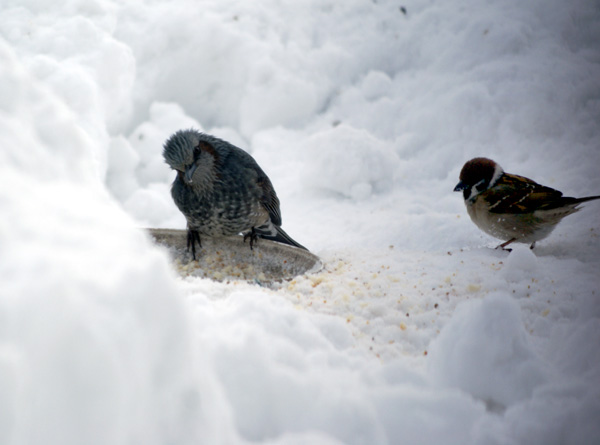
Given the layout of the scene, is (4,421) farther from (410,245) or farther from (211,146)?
(410,245)

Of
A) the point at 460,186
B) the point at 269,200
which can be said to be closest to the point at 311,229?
the point at 269,200

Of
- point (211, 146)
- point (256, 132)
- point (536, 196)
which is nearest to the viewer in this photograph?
point (536, 196)

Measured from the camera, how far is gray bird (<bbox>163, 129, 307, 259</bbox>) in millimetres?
2613

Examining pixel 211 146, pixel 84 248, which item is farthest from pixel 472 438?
pixel 211 146

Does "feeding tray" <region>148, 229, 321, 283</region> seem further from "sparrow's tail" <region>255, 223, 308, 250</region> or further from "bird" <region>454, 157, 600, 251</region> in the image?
"bird" <region>454, 157, 600, 251</region>

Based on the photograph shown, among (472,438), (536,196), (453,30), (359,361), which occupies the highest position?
(453,30)

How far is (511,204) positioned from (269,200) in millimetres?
1286

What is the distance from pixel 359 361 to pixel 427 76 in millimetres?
4075

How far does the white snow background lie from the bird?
20 centimetres

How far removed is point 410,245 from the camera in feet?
10.3

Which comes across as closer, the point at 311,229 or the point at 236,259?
the point at 236,259

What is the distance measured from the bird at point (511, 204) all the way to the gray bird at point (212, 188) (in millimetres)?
1128

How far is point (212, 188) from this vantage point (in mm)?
2668

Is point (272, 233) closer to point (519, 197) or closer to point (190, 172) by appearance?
point (190, 172)
